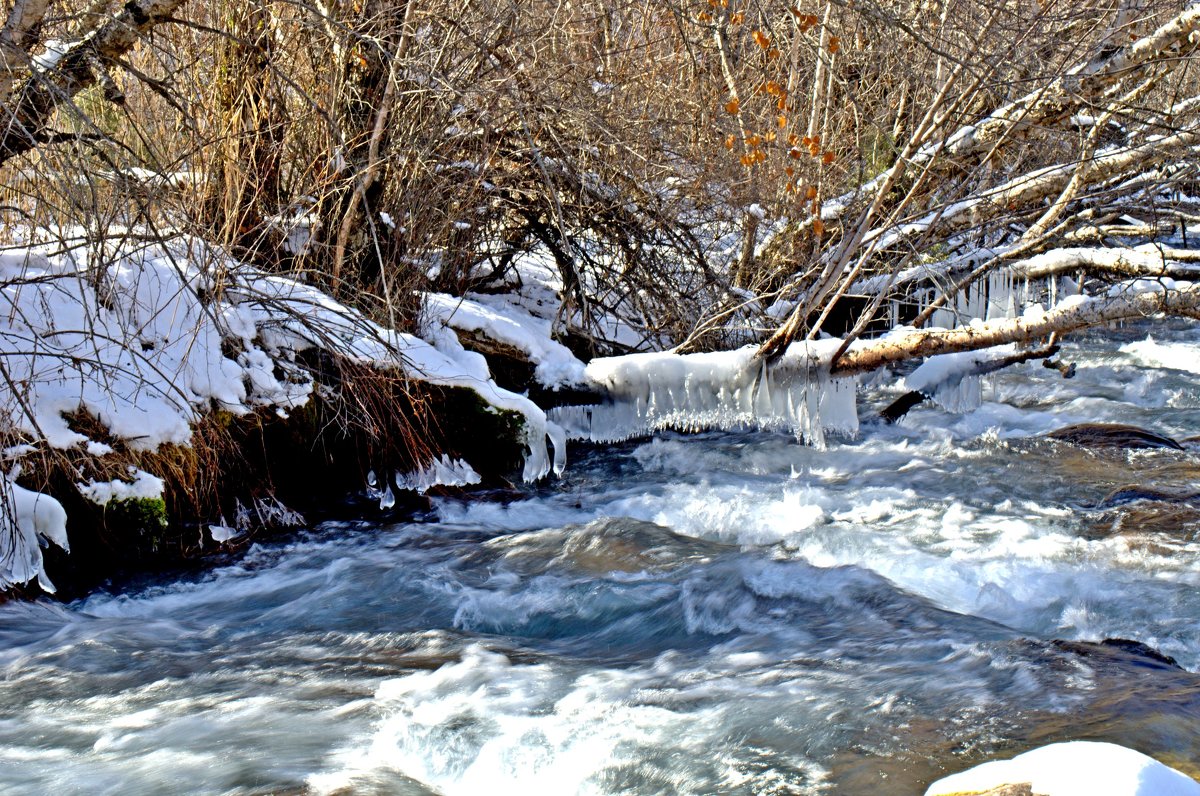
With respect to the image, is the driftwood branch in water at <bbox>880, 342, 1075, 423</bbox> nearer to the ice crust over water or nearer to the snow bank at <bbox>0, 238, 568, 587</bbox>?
the ice crust over water

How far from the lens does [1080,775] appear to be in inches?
97.0

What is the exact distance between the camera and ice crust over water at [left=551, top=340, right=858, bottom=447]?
641 centimetres

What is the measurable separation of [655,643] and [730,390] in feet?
8.26

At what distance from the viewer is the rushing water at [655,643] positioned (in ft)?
10.4

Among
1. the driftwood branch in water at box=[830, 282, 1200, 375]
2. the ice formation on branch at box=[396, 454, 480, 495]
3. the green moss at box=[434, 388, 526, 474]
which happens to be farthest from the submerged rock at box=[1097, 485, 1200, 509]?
the ice formation on branch at box=[396, 454, 480, 495]

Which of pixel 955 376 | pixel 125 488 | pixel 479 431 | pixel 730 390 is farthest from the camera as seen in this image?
pixel 955 376

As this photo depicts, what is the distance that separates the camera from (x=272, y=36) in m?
6.09

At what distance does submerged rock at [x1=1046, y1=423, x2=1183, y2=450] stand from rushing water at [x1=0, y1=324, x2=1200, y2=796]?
212mm

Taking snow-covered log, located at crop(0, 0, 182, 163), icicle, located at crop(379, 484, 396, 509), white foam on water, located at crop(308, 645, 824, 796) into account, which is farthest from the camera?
icicle, located at crop(379, 484, 396, 509)

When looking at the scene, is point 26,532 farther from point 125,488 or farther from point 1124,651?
point 1124,651

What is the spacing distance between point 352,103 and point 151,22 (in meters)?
2.37

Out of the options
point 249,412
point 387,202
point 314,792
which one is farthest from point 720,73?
point 314,792

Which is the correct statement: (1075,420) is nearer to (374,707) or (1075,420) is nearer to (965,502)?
(965,502)

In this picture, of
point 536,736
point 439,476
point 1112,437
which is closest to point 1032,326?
point 1112,437
